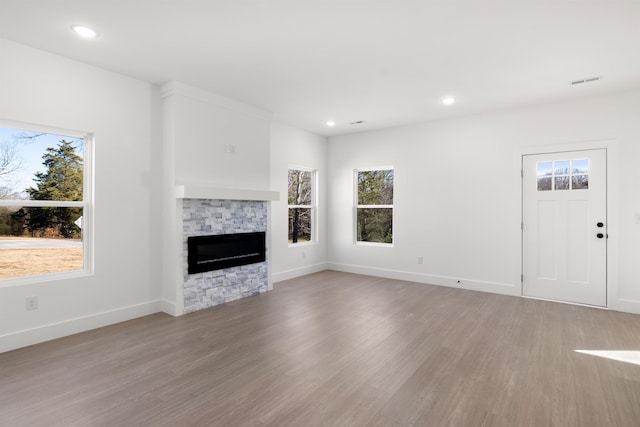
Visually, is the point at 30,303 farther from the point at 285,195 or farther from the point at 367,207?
the point at 367,207

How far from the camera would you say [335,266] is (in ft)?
22.0

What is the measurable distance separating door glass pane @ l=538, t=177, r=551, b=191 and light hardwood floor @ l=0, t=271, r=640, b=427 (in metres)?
1.64

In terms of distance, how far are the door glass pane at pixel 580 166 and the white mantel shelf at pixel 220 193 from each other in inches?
161

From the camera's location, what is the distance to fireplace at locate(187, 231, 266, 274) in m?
4.11

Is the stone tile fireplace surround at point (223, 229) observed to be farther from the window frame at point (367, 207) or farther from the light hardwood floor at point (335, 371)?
the window frame at point (367, 207)

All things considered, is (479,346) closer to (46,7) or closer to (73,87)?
(46,7)

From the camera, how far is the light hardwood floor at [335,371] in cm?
207

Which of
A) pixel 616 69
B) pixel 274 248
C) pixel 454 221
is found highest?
pixel 616 69

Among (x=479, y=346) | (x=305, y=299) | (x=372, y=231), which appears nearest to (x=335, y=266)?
(x=372, y=231)

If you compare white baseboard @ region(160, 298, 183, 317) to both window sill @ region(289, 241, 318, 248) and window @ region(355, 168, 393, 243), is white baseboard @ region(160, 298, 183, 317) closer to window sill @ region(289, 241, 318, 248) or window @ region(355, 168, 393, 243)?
window sill @ region(289, 241, 318, 248)

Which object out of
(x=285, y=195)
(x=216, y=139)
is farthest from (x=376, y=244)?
(x=216, y=139)

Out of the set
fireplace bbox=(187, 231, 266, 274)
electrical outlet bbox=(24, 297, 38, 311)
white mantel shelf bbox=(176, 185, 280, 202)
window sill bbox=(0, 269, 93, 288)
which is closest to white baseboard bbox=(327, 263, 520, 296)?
fireplace bbox=(187, 231, 266, 274)

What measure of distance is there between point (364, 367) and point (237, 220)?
2.75 metres

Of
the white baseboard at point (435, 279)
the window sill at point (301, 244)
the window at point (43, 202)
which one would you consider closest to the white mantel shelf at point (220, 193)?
the window at point (43, 202)
